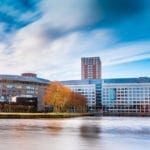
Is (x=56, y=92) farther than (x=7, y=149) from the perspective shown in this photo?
Yes

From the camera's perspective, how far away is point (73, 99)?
173625mm

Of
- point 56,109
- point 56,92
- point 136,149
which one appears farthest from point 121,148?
point 56,109

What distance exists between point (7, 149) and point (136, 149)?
6.78 m

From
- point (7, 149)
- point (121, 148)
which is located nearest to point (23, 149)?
point (7, 149)

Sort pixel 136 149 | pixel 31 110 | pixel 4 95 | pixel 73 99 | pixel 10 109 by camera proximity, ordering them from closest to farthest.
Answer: pixel 136 149
pixel 10 109
pixel 31 110
pixel 73 99
pixel 4 95

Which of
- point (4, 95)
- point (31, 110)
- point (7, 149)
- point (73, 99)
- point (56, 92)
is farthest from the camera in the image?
point (4, 95)

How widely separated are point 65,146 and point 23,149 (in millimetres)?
3117

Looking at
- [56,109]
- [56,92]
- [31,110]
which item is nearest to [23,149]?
[56,92]

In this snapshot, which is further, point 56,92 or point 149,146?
point 56,92

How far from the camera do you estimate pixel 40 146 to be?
23047 millimetres

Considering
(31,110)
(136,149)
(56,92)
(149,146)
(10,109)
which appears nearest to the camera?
(136,149)

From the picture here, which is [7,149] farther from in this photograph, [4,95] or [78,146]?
[4,95]

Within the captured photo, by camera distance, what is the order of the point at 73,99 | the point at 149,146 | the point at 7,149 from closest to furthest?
the point at 7,149 → the point at 149,146 → the point at 73,99

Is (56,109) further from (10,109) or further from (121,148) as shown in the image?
(121,148)
